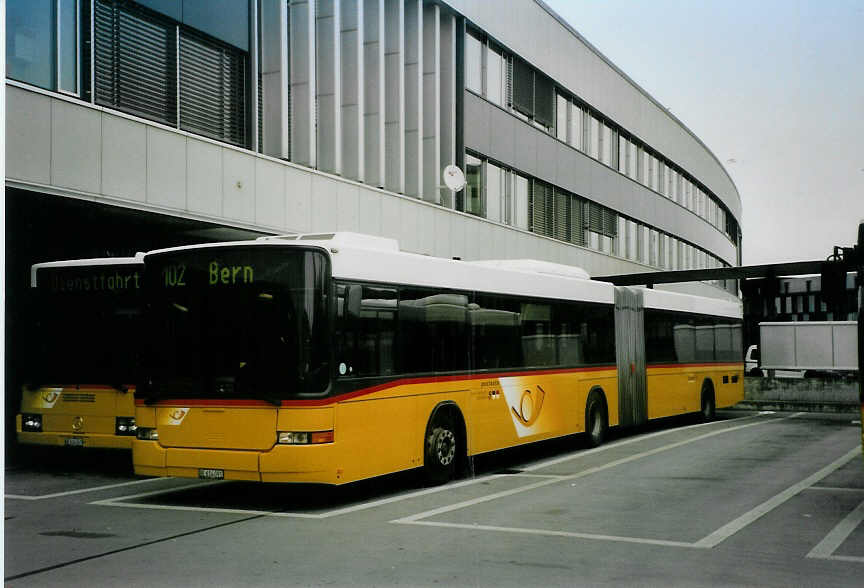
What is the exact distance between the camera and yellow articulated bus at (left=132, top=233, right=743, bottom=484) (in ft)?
36.6

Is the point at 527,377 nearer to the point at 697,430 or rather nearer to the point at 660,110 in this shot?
the point at 697,430

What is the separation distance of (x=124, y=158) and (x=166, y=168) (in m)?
1.04

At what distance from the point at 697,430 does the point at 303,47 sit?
37.1 ft

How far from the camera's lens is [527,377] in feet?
52.7

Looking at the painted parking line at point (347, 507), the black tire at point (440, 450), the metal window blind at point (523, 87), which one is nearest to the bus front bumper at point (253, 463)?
the painted parking line at point (347, 507)

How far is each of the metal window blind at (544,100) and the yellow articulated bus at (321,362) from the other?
19.9 m

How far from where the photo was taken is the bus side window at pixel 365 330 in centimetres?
1150

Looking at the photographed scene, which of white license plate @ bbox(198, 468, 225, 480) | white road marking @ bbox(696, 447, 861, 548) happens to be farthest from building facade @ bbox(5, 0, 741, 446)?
white road marking @ bbox(696, 447, 861, 548)

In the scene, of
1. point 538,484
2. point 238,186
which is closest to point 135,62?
point 238,186

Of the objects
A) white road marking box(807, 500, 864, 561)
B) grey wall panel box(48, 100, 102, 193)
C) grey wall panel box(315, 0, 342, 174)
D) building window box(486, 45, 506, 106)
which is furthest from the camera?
building window box(486, 45, 506, 106)

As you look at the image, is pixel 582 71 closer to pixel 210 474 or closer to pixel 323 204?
pixel 323 204

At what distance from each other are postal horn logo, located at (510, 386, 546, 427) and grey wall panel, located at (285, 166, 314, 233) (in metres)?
7.01

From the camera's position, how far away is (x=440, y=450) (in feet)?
43.9

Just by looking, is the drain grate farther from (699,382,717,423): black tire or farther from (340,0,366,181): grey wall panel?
(699,382,717,423): black tire
